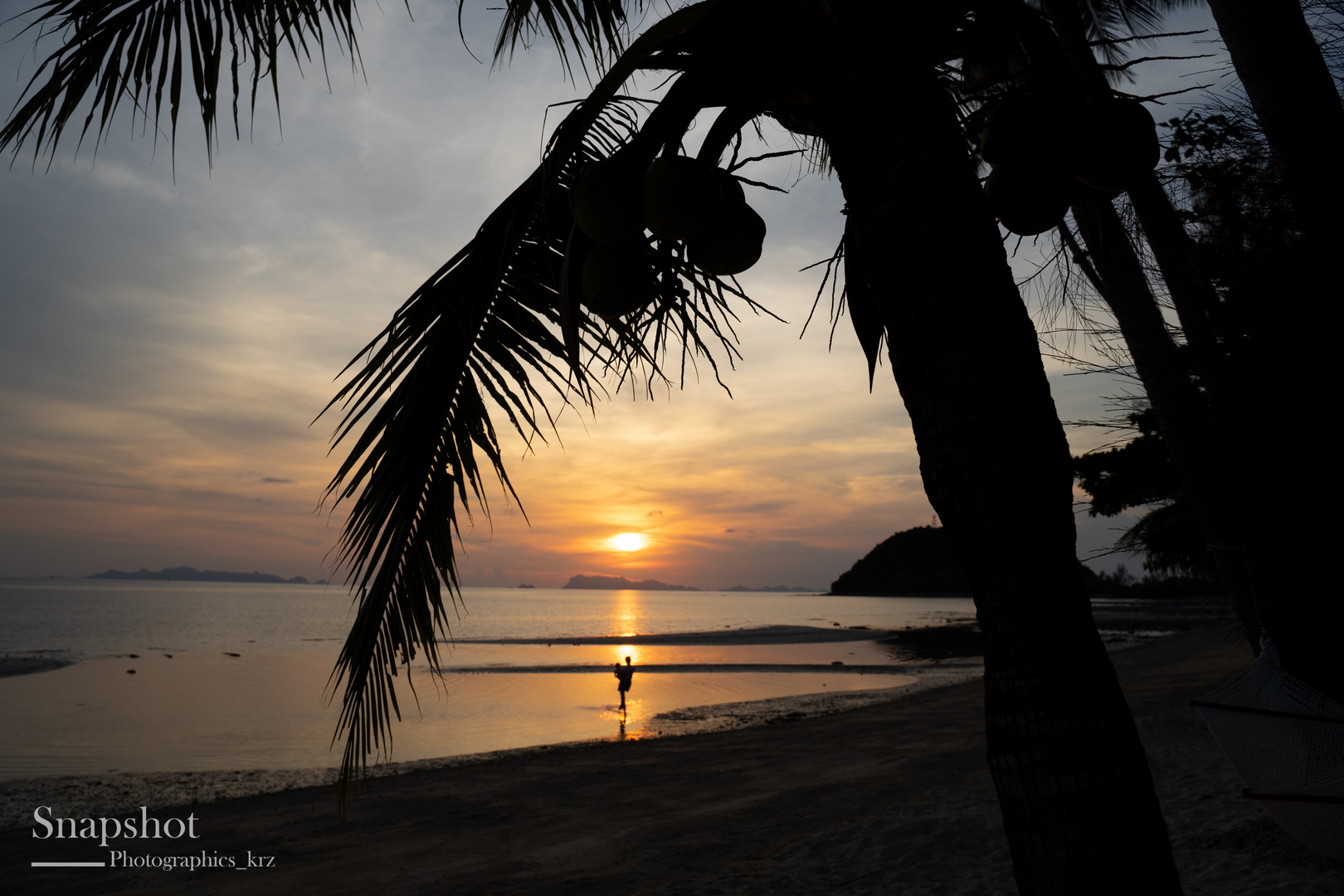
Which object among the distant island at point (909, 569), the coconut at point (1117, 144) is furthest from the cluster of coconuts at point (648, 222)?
the distant island at point (909, 569)

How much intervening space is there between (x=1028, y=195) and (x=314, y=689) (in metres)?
24.8

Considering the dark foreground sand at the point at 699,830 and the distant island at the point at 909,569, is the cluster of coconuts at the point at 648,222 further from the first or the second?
the distant island at the point at 909,569

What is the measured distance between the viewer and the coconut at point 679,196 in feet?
5.46

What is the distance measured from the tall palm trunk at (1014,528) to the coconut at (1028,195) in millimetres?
479

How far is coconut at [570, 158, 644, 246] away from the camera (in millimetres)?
1735

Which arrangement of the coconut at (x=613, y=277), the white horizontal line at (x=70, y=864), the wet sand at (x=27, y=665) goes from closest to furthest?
the coconut at (x=613, y=277) → the white horizontal line at (x=70, y=864) → the wet sand at (x=27, y=665)

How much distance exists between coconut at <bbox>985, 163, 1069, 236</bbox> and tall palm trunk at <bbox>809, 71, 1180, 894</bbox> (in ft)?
1.57

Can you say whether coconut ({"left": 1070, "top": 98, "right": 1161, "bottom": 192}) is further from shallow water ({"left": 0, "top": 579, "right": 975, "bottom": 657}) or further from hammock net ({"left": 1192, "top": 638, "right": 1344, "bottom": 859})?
shallow water ({"left": 0, "top": 579, "right": 975, "bottom": 657})

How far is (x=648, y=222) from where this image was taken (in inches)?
66.4

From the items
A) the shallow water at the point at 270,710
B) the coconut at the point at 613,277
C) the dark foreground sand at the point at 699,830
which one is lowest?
the dark foreground sand at the point at 699,830

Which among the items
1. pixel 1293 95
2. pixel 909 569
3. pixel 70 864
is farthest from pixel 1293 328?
pixel 909 569

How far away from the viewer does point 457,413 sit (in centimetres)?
287

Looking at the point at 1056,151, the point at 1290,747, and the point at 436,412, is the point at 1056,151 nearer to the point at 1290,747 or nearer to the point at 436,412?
the point at 436,412

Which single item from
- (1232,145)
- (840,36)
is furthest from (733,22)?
(1232,145)
